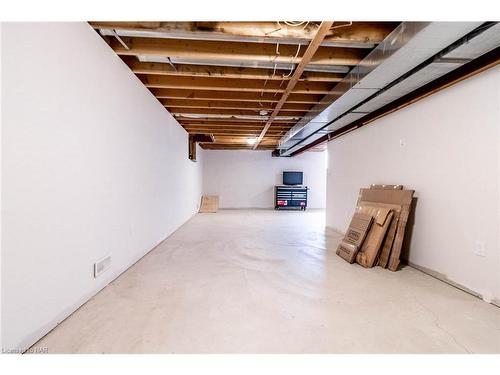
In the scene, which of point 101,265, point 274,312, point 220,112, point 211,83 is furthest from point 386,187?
point 101,265

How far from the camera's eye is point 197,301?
2.11 m

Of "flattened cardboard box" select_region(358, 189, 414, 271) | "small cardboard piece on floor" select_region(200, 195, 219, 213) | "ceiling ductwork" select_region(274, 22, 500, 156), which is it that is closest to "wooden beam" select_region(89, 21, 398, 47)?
"ceiling ductwork" select_region(274, 22, 500, 156)

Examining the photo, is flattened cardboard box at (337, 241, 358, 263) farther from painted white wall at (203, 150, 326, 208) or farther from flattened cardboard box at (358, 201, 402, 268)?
painted white wall at (203, 150, 326, 208)

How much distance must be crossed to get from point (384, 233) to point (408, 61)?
187cm

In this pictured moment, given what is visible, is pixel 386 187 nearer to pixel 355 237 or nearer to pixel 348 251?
pixel 355 237

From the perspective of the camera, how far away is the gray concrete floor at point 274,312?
155 centimetres

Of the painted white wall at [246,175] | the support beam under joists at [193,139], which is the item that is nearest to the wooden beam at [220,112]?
the support beam under joists at [193,139]

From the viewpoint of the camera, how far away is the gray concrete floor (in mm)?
1548

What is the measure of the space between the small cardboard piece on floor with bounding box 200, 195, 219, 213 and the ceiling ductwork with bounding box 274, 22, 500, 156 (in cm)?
602

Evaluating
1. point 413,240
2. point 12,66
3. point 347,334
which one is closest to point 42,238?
point 12,66

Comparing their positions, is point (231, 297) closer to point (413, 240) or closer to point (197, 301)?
point (197, 301)

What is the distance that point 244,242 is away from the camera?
4258 millimetres

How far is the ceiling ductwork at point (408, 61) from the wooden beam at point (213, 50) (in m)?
0.34

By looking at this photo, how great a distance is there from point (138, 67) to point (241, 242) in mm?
2882
